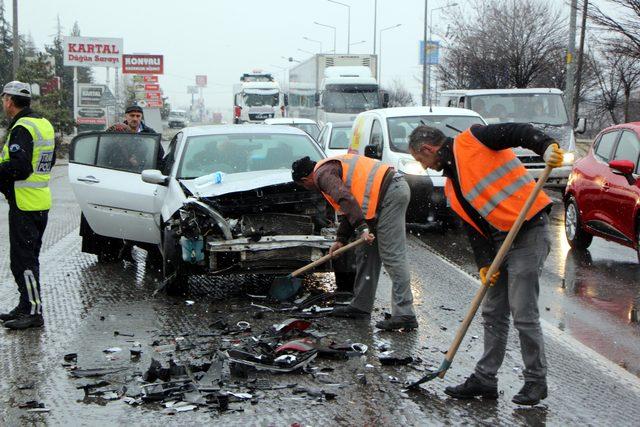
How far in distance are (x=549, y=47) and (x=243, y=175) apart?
2840 cm

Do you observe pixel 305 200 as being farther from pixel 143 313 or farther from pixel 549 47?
pixel 549 47

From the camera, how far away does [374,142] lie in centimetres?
1463

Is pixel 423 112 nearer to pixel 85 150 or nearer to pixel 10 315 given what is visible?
pixel 85 150

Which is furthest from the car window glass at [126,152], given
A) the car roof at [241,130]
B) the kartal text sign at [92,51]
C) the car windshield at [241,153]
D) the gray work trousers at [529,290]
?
the kartal text sign at [92,51]

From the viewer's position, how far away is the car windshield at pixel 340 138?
18.8 m

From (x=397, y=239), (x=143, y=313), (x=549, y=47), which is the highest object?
(x=549, y=47)

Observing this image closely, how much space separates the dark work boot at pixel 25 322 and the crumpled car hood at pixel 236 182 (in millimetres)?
1834

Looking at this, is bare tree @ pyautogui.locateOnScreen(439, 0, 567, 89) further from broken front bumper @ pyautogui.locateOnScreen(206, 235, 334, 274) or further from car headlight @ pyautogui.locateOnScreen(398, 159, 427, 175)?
broken front bumper @ pyautogui.locateOnScreen(206, 235, 334, 274)

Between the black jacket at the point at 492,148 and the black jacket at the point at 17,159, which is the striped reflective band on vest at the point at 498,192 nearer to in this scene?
the black jacket at the point at 492,148

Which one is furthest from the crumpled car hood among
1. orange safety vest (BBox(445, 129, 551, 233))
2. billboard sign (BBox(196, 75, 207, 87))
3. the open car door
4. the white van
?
billboard sign (BBox(196, 75, 207, 87))

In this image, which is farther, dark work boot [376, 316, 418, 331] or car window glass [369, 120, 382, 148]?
car window glass [369, 120, 382, 148]

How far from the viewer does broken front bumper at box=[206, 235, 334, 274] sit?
7.71 metres

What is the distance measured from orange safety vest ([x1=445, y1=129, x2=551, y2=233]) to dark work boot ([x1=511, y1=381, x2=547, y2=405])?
3.04ft

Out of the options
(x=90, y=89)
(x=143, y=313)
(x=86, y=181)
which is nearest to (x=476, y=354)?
(x=143, y=313)
